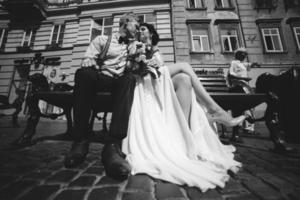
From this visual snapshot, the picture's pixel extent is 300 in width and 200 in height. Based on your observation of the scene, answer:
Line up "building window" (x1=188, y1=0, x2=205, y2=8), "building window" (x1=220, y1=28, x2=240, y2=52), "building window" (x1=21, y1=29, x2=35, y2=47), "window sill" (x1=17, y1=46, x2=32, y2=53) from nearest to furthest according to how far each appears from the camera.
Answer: "building window" (x1=220, y1=28, x2=240, y2=52), "building window" (x1=188, y1=0, x2=205, y2=8), "window sill" (x1=17, y1=46, x2=32, y2=53), "building window" (x1=21, y1=29, x2=35, y2=47)

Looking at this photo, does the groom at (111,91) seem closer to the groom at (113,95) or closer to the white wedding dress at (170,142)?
the groom at (113,95)

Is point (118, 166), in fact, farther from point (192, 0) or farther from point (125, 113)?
point (192, 0)

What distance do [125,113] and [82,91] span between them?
54 cm

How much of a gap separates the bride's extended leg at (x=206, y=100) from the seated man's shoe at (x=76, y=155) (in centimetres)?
135

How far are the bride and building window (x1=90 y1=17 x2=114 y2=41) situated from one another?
31.8 feet

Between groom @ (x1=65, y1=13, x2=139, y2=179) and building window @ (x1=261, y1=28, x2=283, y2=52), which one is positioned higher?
building window @ (x1=261, y1=28, x2=283, y2=52)

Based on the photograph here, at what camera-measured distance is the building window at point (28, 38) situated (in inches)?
427

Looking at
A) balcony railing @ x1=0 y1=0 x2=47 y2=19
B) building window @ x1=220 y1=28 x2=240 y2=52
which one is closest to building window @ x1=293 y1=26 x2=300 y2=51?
building window @ x1=220 y1=28 x2=240 y2=52

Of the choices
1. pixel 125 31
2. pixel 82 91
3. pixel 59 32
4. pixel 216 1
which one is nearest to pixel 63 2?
pixel 59 32

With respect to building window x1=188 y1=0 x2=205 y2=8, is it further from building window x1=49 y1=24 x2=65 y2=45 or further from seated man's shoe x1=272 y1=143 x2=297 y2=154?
seated man's shoe x1=272 y1=143 x2=297 y2=154

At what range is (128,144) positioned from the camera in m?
1.43

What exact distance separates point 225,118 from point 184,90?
56cm

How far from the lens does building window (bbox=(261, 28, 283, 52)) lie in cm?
854

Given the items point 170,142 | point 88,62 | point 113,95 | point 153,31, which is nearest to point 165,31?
point 153,31
